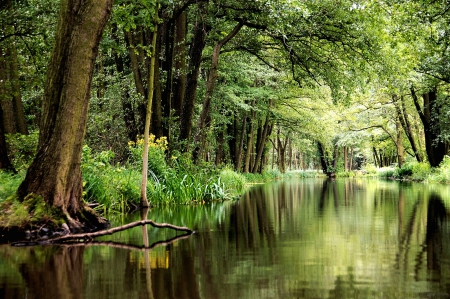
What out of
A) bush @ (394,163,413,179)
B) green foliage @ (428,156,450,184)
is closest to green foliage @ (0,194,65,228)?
green foliage @ (428,156,450,184)

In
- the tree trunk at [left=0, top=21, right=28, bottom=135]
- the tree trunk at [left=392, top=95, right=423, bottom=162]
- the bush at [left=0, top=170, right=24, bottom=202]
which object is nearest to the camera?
the bush at [left=0, top=170, right=24, bottom=202]

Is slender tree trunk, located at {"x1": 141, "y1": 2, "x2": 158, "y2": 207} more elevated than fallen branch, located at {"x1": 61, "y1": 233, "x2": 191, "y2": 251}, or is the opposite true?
slender tree trunk, located at {"x1": 141, "y1": 2, "x2": 158, "y2": 207}

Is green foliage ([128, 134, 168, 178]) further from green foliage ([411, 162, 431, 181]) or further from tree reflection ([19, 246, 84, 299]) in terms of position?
green foliage ([411, 162, 431, 181])

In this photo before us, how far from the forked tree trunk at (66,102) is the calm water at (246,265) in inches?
40.8

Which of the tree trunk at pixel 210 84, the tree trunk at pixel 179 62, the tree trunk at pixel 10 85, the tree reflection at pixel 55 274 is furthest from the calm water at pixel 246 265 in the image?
the tree trunk at pixel 179 62

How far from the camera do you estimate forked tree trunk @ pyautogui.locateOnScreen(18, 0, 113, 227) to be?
18.8ft

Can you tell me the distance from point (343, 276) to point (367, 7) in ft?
31.8

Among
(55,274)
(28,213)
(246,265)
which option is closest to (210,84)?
(28,213)

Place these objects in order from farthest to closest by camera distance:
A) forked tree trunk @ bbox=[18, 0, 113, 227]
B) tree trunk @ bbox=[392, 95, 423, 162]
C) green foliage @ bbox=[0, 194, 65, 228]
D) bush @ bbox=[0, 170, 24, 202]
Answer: tree trunk @ bbox=[392, 95, 423, 162] < bush @ bbox=[0, 170, 24, 202] < forked tree trunk @ bbox=[18, 0, 113, 227] < green foliage @ bbox=[0, 194, 65, 228]

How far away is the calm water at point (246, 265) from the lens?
292 cm

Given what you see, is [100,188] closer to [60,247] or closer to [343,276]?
[60,247]

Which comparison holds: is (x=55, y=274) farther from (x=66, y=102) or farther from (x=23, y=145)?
(x=23, y=145)

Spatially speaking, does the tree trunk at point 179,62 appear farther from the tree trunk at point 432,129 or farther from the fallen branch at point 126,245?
the tree trunk at point 432,129

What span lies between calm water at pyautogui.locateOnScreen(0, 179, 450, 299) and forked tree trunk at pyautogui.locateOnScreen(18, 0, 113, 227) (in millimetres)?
1035
